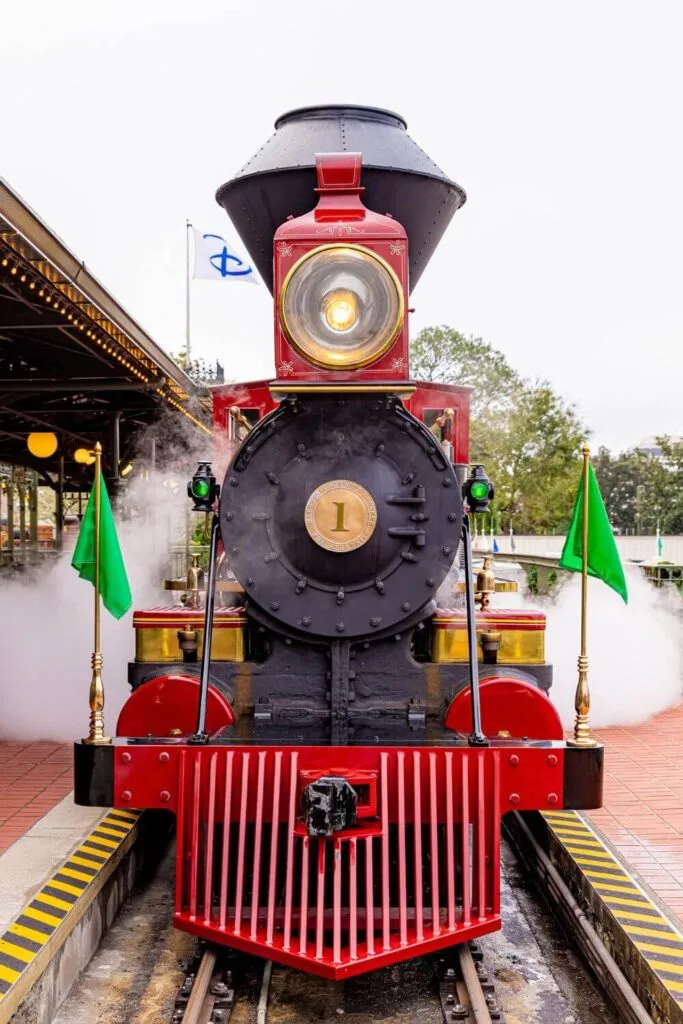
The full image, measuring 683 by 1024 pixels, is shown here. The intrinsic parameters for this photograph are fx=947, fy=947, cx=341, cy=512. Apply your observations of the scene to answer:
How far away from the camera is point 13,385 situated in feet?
34.0

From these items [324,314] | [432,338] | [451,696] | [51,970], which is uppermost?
[432,338]

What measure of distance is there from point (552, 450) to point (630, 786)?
1777 centimetres

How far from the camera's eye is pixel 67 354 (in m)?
9.91

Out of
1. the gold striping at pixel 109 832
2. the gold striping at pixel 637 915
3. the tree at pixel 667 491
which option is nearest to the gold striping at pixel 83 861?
the gold striping at pixel 109 832

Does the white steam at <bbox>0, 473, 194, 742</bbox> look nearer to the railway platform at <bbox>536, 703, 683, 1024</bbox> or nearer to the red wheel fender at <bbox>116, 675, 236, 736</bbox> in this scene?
the red wheel fender at <bbox>116, 675, 236, 736</bbox>

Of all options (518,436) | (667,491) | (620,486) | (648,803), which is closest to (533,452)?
(518,436)

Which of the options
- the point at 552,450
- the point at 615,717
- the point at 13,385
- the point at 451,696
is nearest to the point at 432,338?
the point at 552,450

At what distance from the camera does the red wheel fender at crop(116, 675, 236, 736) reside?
423cm

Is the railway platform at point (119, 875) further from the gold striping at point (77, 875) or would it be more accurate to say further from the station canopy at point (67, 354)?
the station canopy at point (67, 354)

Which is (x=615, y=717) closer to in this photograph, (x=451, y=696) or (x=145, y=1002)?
(x=451, y=696)

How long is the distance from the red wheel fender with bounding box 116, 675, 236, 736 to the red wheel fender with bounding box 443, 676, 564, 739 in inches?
44.8

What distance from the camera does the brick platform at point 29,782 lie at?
16.8ft

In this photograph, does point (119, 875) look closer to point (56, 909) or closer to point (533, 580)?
point (56, 909)

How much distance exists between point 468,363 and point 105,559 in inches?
803
